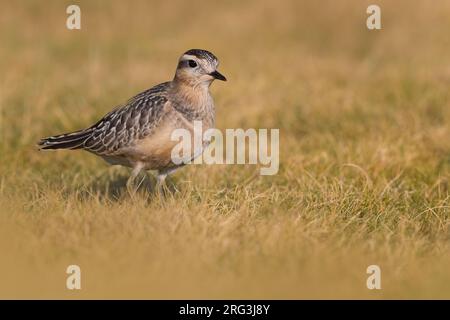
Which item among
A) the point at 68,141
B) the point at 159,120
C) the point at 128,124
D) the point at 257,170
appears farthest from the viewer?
the point at 257,170

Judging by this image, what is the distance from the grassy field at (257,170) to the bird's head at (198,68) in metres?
1.11

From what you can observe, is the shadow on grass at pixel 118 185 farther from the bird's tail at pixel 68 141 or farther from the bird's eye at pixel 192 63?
the bird's eye at pixel 192 63

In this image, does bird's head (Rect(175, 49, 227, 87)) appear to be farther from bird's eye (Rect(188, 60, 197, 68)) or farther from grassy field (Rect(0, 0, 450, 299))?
grassy field (Rect(0, 0, 450, 299))

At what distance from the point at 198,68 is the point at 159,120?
26.2 inches

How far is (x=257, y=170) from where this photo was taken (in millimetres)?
8914

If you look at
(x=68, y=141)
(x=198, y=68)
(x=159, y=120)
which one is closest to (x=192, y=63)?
(x=198, y=68)

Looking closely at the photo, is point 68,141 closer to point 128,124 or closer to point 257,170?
point 128,124

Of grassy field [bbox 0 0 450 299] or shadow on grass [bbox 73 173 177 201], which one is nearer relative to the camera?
grassy field [bbox 0 0 450 299]

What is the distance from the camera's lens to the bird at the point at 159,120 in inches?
288

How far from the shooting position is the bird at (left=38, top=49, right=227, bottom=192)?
7.32 m

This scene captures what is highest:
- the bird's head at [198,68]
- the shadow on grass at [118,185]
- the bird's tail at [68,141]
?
the bird's head at [198,68]

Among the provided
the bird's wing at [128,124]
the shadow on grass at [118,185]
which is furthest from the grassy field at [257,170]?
the bird's wing at [128,124]

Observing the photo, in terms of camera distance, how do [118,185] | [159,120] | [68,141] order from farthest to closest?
[118,185] → [68,141] → [159,120]

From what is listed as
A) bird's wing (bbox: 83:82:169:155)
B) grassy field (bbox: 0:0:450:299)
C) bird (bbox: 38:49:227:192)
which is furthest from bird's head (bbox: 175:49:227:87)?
grassy field (bbox: 0:0:450:299)
